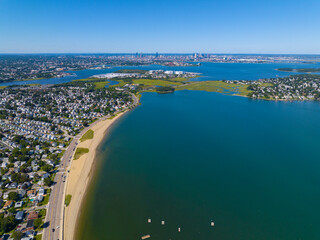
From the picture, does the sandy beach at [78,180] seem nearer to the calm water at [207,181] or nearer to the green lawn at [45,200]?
the calm water at [207,181]

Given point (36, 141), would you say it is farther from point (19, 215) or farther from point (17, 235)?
point (17, 235)

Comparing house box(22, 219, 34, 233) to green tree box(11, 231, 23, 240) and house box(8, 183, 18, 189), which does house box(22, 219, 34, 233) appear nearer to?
green tree box(11, 231, 23, 240)

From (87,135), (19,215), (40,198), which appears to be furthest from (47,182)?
(87,135)

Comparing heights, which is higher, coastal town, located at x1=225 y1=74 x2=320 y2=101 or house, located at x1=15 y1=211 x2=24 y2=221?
coastal town, located at x1=225 y1=74 x2=320 y2=101

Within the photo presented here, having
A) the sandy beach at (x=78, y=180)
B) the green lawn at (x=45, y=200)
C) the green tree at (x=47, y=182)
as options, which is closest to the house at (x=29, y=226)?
Answer: the green lawn at (x=45, y=200)

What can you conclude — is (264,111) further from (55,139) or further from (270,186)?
(55,139)

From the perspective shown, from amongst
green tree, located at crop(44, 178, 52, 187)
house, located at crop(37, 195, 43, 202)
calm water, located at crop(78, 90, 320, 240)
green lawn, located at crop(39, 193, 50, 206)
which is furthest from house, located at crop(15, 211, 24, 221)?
calm water, located at crop(78, 90, 320, 240)
